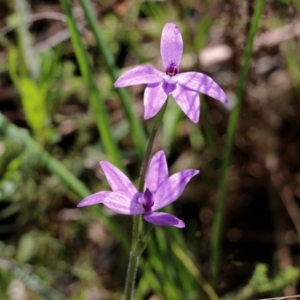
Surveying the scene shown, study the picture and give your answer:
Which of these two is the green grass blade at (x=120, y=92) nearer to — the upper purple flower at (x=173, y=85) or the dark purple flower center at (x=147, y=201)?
the upper purple flower at (x=173, y=85)

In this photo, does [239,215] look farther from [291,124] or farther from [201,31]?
[201,31]

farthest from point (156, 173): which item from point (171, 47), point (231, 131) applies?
point (231, 131)

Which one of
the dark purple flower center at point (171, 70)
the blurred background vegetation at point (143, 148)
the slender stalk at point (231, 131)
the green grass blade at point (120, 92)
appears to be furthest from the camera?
the blurred background vegetation at point (143, 148)

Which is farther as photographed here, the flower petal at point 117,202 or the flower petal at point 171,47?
the flower petal at point 171,47

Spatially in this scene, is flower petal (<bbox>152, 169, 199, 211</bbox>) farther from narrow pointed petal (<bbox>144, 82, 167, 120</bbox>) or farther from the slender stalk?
the slender stalk

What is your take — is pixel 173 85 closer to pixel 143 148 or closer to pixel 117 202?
pixel 117 202

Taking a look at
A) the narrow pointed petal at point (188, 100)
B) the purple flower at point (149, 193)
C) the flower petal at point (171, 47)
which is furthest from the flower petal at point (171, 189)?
the flower petal at point (171, 47)

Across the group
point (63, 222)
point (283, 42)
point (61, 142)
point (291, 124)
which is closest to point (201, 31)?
point (283, 42)
